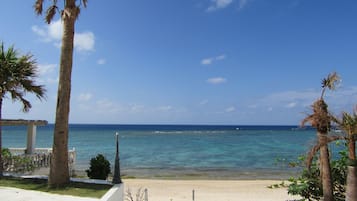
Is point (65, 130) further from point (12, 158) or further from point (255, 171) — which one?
point (255, 171)

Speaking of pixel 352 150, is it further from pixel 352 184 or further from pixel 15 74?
pixel 15 74

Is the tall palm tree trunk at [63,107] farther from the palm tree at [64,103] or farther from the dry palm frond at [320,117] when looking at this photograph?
the dry palm frond at [320,117]

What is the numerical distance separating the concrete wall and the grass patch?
0.19 meters

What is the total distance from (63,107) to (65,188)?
8.52 ft

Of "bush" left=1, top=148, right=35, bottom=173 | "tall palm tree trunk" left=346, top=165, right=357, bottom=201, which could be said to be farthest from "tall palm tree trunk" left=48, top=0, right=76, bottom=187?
"tall palm tree trunk" left=346, top=165, right=357, bottom=201

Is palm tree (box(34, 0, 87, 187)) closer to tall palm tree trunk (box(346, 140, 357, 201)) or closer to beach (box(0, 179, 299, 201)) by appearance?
beach (box(0, 179, 299, 201))

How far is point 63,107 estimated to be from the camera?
10.4 m

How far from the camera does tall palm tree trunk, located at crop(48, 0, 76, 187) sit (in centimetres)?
1019

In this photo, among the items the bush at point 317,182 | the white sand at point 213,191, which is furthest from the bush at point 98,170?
the bush at point 317,182

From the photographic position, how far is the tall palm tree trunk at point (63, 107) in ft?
33.4

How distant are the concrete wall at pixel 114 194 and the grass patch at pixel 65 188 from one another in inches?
7.3

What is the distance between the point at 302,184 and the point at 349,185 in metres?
1.72

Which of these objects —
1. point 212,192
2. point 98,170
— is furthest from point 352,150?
point 212,192

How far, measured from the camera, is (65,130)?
34.2 ft
